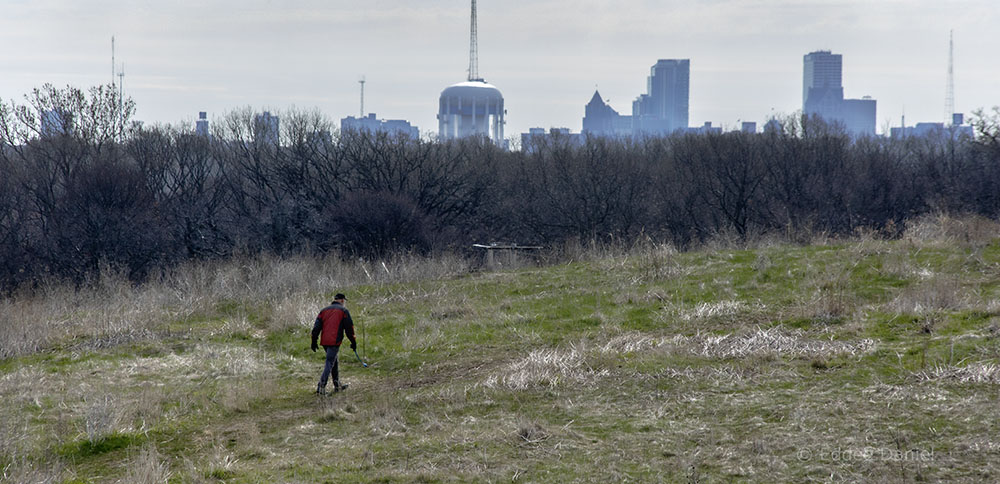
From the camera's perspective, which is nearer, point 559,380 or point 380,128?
point 559,380

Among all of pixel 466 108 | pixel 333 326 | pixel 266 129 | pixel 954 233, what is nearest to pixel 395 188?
pixel 266 129

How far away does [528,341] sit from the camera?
43.8ft

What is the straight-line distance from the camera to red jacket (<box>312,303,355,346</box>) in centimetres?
1098

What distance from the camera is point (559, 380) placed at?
10406 mm

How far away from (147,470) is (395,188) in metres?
36.7

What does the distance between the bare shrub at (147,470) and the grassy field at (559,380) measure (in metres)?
0.04

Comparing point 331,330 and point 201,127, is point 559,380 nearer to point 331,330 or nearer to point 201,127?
point 331,330

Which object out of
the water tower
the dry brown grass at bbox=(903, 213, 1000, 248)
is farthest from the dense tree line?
the water tower

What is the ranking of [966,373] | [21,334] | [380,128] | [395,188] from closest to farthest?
[966,373], [21,334], [395,188], [380,128]

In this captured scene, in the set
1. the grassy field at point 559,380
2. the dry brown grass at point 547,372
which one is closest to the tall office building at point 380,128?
the grassy field at point 559,380

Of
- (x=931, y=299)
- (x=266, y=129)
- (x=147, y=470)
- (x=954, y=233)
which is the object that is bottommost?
(x=147, y=470)

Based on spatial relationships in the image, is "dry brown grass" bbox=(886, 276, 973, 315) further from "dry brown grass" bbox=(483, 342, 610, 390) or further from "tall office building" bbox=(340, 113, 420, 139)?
"tall office building" bbox=(340, 113, 420, 139)

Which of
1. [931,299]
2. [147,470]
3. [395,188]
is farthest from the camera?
[395,188]

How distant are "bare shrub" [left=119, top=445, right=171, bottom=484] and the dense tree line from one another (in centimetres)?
2428
